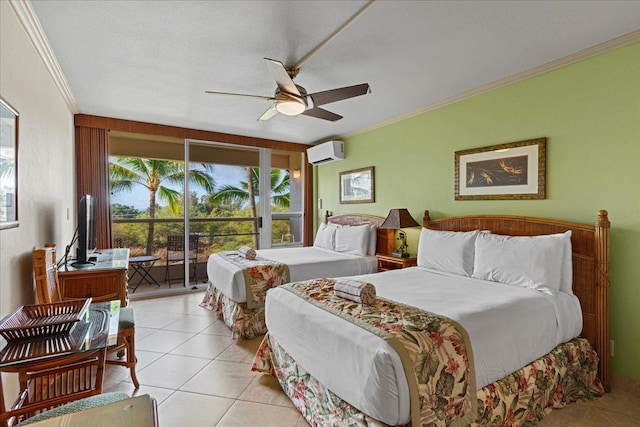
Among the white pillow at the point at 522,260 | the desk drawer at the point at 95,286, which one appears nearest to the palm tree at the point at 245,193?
the desk drawer at the point at 95,286

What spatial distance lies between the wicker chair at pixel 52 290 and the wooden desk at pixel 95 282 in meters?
0.24

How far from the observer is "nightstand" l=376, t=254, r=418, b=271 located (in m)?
3.76

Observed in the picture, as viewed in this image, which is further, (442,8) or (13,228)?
(442,8)

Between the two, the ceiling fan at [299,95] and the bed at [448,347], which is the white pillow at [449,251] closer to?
the bed at [448,347]

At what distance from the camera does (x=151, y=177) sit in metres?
6.25

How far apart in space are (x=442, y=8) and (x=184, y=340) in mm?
3481

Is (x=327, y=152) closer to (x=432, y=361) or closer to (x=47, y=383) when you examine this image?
(x=432, y=361)

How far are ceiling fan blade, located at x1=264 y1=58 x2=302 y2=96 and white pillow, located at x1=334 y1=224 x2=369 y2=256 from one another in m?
2.31

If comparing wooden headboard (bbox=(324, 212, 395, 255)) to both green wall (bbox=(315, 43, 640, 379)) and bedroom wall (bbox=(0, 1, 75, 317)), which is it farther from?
bedroom wall (bbox=(0, 1, 75, 317))

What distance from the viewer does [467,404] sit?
163 centimetres

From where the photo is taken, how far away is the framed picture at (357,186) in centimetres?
481

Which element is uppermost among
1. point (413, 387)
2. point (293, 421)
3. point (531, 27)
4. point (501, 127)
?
point (531, 27)

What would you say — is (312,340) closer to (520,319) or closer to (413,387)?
(413,387)

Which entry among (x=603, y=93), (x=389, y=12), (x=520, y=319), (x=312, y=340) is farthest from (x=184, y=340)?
(x=603, y=93)
